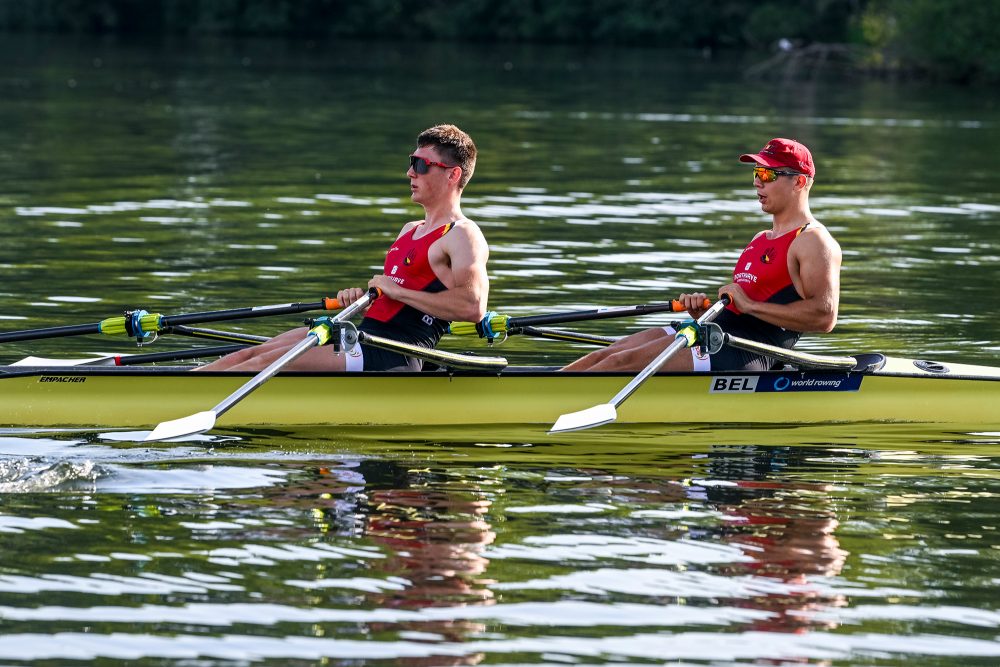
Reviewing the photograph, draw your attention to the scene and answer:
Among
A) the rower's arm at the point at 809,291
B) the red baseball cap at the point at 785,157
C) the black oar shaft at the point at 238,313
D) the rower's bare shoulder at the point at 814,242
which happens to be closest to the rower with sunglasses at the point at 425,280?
the black oar shaft at the point at 238,313

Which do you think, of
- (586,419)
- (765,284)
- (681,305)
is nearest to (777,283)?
(765,284)

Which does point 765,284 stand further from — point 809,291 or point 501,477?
point 501,477

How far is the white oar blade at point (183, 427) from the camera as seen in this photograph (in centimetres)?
888

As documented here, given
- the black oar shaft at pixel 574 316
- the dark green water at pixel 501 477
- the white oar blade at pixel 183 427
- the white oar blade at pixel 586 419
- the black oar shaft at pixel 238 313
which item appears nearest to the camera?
the dark green water at pixel 501 477

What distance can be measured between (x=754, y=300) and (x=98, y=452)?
3.70m

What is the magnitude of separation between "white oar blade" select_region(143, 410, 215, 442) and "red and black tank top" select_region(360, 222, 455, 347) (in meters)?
1.17

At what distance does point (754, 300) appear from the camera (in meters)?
9.87

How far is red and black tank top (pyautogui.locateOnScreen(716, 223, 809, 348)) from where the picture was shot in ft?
32.0

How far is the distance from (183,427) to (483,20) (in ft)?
209

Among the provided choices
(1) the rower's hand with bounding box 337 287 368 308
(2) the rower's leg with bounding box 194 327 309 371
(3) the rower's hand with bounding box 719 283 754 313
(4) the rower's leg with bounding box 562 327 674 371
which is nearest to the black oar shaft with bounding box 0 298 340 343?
(1) the rower's hand with bounding box 337 287 368 308

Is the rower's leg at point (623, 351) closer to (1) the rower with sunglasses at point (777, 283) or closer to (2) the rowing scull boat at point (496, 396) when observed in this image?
(1) the rower with sunglasses at point (777, 283)

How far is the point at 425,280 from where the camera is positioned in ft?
31.7

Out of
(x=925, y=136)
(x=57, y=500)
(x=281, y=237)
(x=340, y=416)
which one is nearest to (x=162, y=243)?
(x=281, y=237)

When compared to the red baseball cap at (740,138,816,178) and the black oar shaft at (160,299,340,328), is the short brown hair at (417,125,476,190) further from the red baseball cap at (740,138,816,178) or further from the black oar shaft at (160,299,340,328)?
the red baseball cap at (740,138,816,178)
